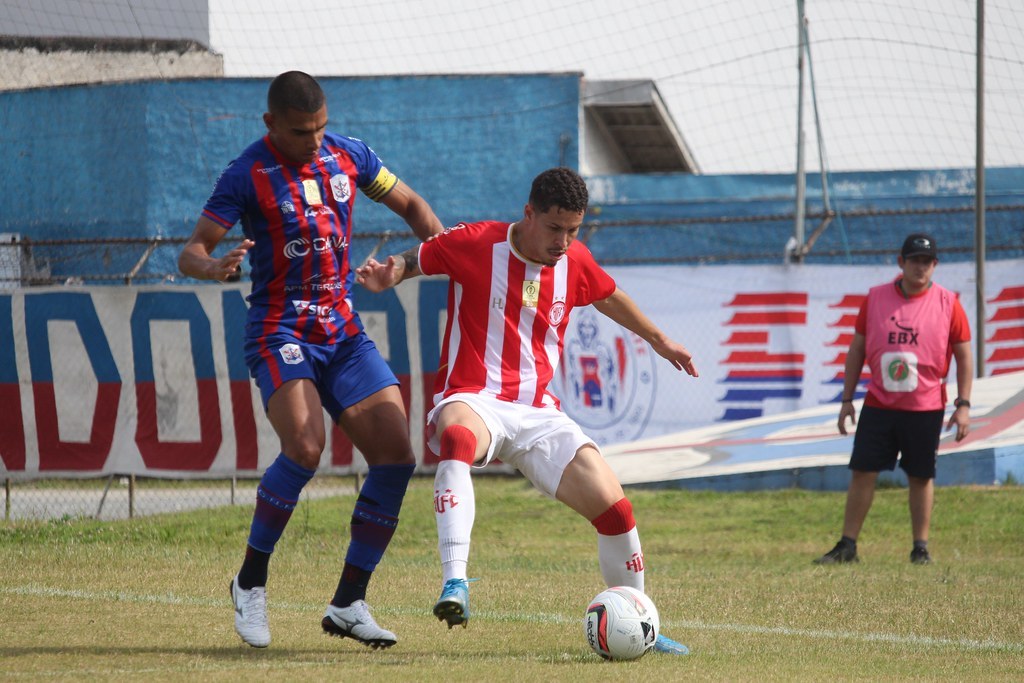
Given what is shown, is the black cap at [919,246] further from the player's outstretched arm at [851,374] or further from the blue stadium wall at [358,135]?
the blue stadium wall at [358,135]

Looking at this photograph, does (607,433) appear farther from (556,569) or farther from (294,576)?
(294,576)

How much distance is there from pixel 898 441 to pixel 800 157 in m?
6.61

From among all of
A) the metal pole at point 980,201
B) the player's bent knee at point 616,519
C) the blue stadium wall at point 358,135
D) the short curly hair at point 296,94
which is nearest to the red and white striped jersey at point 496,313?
the player's bent knee at point 616,519

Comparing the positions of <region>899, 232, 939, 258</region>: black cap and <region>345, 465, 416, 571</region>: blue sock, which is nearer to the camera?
<region>345, 465, 416, 571</region>: blue sock

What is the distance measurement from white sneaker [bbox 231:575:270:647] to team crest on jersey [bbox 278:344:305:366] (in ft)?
3.17

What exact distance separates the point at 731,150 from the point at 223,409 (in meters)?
13.0

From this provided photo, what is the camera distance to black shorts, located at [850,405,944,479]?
30.2 feet

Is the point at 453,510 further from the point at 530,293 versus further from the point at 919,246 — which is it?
the point at 919,246

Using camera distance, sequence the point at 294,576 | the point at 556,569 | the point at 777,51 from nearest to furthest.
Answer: the point at 294,576 → the point at 556,569 → the point at 777,51

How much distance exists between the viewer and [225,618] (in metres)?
6.28

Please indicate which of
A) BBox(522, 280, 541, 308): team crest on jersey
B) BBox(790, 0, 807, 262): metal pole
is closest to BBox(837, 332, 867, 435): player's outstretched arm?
BBox(790, 0, 807, 262): metal pole

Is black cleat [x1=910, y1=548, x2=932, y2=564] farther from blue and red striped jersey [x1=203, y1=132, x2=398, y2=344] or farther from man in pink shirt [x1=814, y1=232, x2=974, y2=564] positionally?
blue and red striped jersey [x1=203, y1=132, x2=398, y2=344]

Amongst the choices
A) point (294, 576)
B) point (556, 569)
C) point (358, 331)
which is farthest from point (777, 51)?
point (358, 331)

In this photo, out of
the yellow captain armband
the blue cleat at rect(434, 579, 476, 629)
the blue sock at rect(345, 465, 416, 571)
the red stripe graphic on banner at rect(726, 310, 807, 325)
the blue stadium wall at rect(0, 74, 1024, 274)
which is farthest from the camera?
the blue stadium wall at rect(0, 74, 1024, 274)
